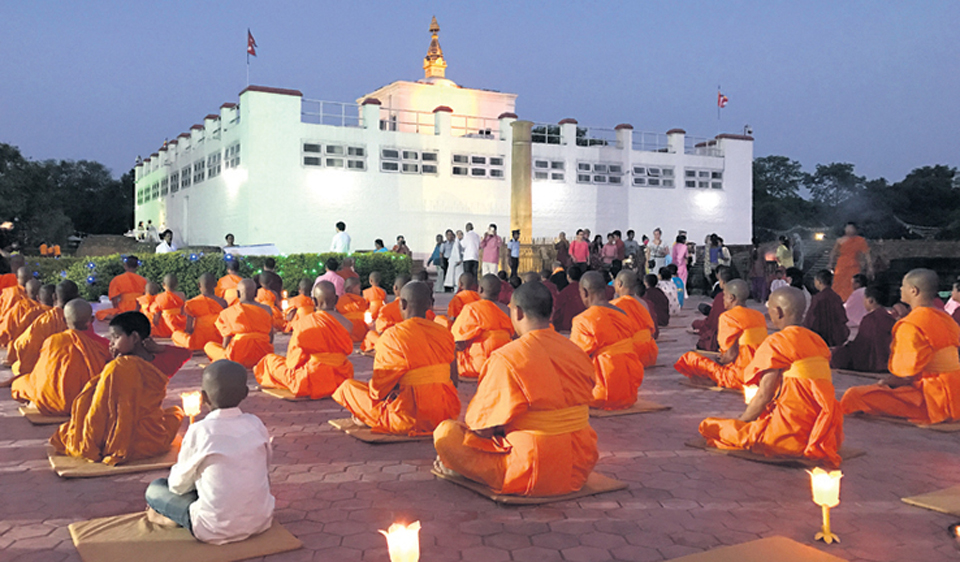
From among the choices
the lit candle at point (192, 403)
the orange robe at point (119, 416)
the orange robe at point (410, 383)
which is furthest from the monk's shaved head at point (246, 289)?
the orange robe at point (119, 416)

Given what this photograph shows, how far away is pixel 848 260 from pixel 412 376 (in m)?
10.6

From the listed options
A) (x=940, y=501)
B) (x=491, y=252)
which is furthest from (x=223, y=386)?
(x=491, y=252)

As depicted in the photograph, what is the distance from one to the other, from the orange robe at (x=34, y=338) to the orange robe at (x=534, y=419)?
15.9 feet

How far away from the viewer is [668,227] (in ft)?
99.6

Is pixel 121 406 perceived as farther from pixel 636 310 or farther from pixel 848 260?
pixel 848 260

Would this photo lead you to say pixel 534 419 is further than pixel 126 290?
No

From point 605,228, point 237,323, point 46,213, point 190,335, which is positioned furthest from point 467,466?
point 46,213

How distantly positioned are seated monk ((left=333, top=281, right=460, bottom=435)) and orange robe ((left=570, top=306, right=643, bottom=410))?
1.48m

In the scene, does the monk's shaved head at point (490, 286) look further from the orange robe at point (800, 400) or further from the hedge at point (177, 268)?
the hedge at point (177, 268)

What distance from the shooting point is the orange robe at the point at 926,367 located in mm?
5891

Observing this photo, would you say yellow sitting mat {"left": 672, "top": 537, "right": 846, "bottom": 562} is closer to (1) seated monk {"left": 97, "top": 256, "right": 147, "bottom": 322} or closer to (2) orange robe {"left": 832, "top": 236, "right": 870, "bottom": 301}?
(1) seated monk {"left": 97, "top": 256, "right": 147, "bottom": 322}

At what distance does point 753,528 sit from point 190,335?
753cm

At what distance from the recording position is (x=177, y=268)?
16.7 m

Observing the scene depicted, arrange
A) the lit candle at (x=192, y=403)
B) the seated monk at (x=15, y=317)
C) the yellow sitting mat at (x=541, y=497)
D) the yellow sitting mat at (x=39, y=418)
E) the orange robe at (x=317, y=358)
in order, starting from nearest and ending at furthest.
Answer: the yellow sitting mat at (x=541, y=497) → the lit candle at (x=192, y=403) → the yellow sitting mat at (x=39, y=418) → the orange robe at (x=317, y=358) → the seated monk at (x=15, y=317)
